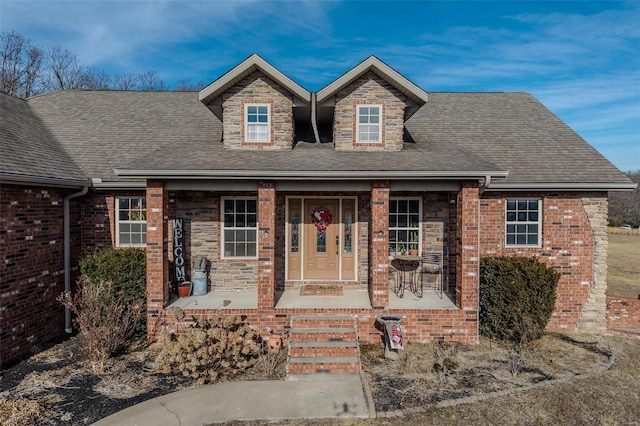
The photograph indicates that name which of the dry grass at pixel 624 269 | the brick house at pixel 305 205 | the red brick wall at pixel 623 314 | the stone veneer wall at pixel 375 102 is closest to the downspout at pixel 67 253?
the brick house at pixel 305 205

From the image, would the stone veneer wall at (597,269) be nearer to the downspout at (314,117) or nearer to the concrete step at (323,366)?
the concrete step at (323,366)

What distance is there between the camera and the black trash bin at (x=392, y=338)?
7.02 m

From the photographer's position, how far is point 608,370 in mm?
6762

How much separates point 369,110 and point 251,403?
Result: 24.3 ft

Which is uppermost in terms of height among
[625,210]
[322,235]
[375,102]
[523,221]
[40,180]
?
[375,102]

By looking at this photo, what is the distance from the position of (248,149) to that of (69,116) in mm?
6907

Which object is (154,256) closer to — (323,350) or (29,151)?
(29,151)

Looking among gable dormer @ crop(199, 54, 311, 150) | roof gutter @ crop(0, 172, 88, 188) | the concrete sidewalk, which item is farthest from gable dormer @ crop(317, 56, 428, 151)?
roof gutter @ crop(0, 172, 88, 188)

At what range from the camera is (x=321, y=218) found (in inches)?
385

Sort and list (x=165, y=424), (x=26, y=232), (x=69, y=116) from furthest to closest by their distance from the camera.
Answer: (x=69, y=116)
(x=26, y=232)
(x=165, y=424)

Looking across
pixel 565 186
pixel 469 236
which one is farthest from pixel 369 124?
pixel 565 186

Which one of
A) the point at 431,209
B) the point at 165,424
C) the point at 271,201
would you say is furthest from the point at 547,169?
the point at 165,424

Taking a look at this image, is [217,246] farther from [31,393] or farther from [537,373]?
[537,373]

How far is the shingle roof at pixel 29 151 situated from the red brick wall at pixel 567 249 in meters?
10.6
